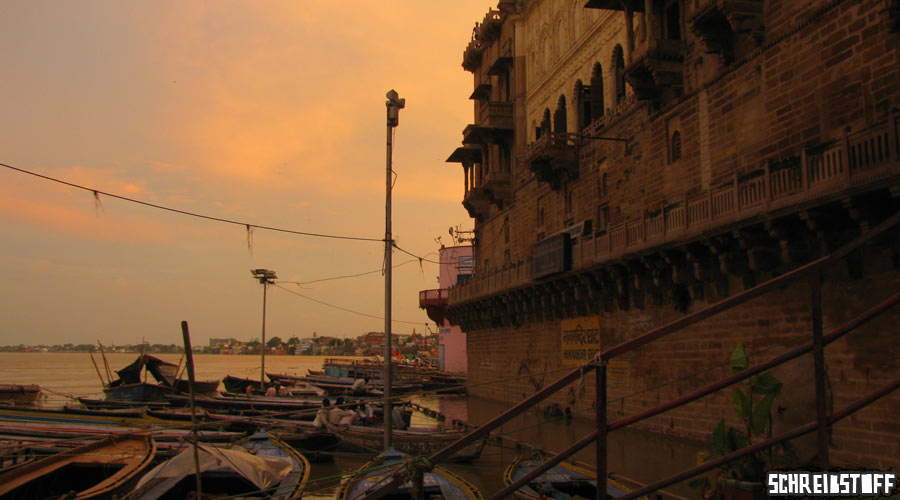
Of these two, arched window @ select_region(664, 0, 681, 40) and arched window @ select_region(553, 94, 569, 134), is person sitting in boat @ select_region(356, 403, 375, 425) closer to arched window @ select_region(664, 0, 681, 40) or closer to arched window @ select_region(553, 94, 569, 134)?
arched window @ select_region(553, 94, 569, 134)

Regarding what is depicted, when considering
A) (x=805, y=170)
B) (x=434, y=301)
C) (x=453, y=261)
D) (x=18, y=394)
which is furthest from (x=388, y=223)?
(x=453, y=261)

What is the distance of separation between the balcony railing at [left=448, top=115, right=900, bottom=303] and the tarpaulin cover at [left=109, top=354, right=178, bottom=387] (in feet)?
92.0

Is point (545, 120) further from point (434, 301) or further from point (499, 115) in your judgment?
point (434, 301)

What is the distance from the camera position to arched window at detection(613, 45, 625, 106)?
2662 centimetres

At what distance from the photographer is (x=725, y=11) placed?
1792 centimetres

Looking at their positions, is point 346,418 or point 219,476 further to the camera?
point 346,418

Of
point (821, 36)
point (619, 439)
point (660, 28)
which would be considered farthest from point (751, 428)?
point (660, 28)

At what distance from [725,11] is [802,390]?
1428 centimetres

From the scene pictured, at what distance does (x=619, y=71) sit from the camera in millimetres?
27016

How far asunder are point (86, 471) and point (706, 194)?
16054 mm

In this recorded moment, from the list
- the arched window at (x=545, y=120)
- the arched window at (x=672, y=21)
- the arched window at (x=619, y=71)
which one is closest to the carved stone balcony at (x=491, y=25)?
the arched window at (x=545, y=120)

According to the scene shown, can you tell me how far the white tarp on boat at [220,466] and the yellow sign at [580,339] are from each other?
1519 centimetres

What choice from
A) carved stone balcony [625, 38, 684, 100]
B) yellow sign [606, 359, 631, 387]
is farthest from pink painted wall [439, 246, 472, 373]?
carved stone balcony [625, 38, 684, 100]

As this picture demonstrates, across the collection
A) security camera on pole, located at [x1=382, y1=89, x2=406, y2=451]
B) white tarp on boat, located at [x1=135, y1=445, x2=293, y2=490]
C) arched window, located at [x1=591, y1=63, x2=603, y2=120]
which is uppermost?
arched window, located at [x1=591, y1=63, x2=603, y2=120]
